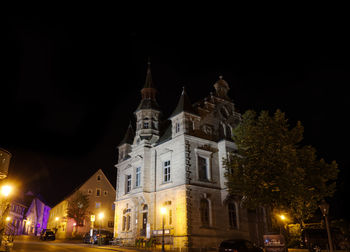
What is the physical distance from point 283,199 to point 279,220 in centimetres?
368

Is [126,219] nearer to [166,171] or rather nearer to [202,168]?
[166,171]

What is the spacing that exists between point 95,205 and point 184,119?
33974 millimetres

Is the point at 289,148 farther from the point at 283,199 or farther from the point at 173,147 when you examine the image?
the point at 173,147

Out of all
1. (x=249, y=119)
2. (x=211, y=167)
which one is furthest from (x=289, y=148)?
(x=211, y=167)

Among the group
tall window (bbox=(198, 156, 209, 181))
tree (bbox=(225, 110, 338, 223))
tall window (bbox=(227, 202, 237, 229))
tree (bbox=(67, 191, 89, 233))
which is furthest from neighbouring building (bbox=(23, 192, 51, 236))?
tree (bbox=(225, 110, 338, 223))

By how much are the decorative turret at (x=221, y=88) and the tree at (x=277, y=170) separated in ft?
33.0

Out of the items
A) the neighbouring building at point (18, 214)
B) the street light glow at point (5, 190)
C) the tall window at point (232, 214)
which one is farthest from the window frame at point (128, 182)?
the neighbouring building at point (18, 214)

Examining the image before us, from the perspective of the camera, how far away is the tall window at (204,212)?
2879 cm

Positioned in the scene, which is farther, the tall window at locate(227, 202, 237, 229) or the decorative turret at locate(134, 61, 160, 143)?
the decorative turret at locate(134, 61, 160, 143)

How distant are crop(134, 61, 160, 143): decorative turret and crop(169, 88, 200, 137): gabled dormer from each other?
17.3ft

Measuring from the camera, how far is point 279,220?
84.6ft

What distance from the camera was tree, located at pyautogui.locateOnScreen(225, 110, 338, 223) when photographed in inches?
908

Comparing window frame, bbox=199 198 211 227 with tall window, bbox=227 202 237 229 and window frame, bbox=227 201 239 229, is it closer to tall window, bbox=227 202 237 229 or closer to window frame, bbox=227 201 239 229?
window frame, bbox=227 201 239 229

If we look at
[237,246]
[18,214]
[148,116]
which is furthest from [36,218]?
[237,246]
